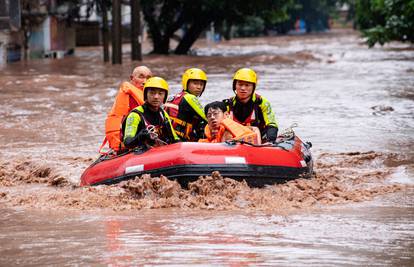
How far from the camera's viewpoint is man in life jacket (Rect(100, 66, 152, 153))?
1210cm

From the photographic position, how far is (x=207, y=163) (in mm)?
10359

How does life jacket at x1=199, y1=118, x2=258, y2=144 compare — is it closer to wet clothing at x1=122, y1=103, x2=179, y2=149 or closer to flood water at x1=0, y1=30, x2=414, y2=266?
wet clothing at x1=122, y1=103, x2=179, y2=149

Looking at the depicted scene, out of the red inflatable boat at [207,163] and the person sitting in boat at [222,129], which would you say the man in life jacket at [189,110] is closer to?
the person sitting in boat at [222,129]

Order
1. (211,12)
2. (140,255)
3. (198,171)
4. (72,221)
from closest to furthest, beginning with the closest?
1. (140,255)
2. (72,221)
3. (198,171)
4. (211,12)

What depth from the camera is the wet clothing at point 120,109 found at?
39.8ft

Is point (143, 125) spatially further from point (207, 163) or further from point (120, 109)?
point (120, 109)

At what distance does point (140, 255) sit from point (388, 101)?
50.0 feet

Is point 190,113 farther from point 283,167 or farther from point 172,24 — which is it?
point 172,24

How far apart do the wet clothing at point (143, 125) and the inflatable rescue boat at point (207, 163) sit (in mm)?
141

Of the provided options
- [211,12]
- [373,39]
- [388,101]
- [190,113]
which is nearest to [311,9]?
[211,12]

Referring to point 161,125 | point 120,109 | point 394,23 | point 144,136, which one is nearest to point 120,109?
point 120,109

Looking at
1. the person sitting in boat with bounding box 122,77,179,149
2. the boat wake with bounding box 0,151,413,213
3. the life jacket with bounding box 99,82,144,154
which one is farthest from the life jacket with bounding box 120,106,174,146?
the life jacket with bounding box 99,82,144,154

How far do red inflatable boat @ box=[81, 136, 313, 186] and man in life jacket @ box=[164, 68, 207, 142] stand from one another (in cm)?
89

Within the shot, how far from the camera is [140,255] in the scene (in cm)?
777
